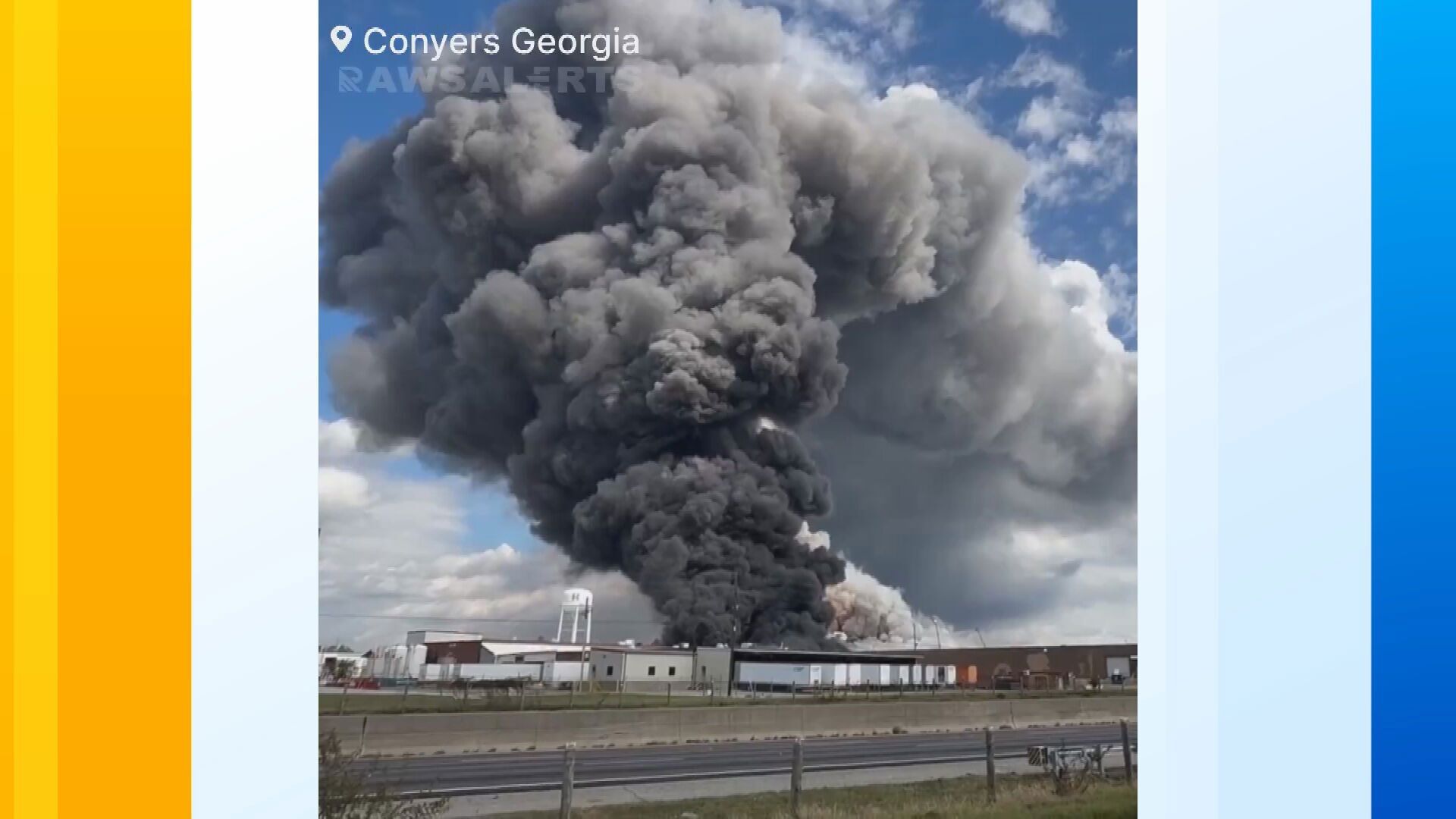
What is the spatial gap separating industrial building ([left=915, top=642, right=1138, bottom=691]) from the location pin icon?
9.02 meters

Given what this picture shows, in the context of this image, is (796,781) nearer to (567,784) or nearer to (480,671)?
(567,784)

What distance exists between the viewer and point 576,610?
14141 millimetres

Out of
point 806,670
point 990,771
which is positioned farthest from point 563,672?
point 990,771

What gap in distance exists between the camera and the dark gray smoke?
13.5 meters

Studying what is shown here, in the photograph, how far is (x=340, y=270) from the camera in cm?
1381

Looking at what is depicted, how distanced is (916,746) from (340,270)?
8.10 metres

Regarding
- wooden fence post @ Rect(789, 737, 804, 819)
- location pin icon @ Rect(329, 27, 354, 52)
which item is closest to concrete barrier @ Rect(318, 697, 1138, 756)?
wooden fence post @ Rect(789, 737, 804, 819)

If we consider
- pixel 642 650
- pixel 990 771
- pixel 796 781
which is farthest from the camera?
pixel 642 650

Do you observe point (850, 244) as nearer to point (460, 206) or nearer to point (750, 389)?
point (750, 389)

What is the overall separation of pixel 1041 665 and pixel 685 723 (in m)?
4.63

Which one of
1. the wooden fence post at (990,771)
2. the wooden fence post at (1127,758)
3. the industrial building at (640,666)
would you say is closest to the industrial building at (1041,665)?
the wooden fence post at (1127,758)

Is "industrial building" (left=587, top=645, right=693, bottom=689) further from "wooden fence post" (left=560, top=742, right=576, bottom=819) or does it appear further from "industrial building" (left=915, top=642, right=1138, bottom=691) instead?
"wooden fence post" (left=560, top=742, right=576, bottom=819)

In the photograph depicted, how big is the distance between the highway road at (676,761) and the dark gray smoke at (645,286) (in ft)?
6.29

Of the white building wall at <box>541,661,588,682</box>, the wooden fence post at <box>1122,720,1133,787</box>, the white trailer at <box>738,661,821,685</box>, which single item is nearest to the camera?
the wooden fence post at <box>1122,720,1133,787</box>
